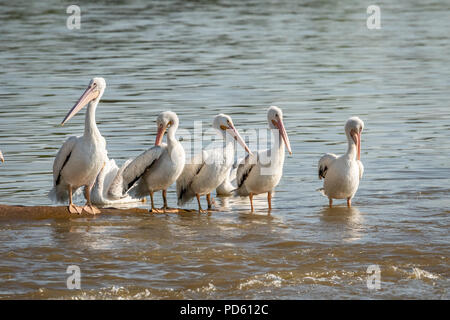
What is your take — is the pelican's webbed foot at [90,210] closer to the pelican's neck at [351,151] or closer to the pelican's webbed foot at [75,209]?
the pelican's webbed foot at [75,209]

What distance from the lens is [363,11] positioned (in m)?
33.7

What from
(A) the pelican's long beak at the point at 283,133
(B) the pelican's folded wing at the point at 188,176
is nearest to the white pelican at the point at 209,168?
(B) the pelican's folded wing at the point at 188,176

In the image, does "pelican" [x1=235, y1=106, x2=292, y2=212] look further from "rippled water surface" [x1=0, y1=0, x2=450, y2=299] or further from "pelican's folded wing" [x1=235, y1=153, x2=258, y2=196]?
"rippled water surface" [x1=0, y1=0, x2=450, y2=299]

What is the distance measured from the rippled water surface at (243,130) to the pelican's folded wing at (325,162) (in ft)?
1.25

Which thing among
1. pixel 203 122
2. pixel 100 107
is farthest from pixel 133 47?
pixel 203 122

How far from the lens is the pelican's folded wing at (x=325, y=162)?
9.26 m

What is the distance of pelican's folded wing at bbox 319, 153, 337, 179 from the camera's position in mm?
9258

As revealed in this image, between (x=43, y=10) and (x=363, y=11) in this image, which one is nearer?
(x=363, y=11)

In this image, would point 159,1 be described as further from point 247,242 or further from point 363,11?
point 247,242

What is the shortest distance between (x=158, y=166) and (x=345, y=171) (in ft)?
6.46

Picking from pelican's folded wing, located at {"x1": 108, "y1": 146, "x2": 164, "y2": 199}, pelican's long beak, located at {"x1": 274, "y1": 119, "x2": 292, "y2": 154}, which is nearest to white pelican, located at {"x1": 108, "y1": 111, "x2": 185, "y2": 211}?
pelican's folded wing, located at {"x1": 108, "y1": 146, "x2": 164, "y2": 199}

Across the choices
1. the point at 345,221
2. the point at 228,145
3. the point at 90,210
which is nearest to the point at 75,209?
the point at 90,210

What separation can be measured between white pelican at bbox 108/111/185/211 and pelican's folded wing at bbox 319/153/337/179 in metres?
1.63

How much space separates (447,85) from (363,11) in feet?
54.7
